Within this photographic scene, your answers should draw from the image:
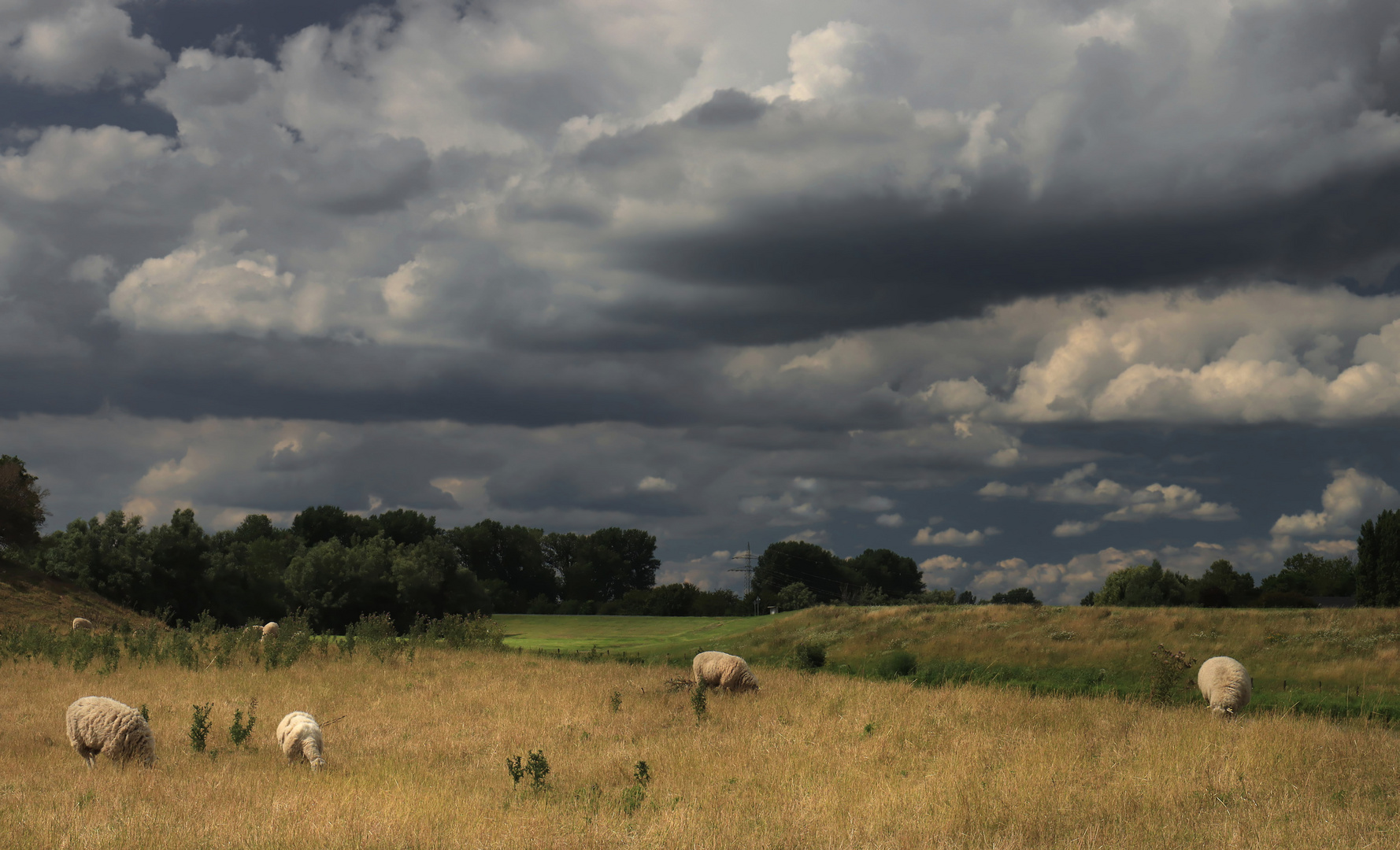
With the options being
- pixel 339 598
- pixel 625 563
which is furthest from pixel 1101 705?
pixel 625 563

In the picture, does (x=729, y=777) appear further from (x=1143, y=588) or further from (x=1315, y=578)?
(x=1315, y=578)

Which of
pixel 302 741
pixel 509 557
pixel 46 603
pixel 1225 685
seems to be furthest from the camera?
pixel 509 557

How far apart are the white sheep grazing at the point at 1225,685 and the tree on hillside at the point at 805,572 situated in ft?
418

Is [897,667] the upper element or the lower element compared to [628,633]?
upper

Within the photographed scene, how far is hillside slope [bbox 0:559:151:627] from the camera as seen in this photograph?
5269 cm

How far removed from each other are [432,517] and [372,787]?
129m

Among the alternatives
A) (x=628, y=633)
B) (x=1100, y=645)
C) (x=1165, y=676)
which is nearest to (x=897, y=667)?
(x=1100, y=645)

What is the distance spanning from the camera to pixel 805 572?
522ft

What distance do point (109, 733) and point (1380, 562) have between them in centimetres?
10628

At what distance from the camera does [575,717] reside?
2253 cm

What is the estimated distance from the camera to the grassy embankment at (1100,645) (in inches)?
1475

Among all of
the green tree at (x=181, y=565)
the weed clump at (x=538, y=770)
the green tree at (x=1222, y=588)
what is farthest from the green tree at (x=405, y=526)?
the weed clump at (x=538, y=770)

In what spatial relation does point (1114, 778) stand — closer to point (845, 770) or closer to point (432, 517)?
point (845, 770)

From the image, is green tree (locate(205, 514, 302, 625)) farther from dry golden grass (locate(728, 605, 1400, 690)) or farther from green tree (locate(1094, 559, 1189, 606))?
green tree (locate(1094, 559, 1189, 606))
